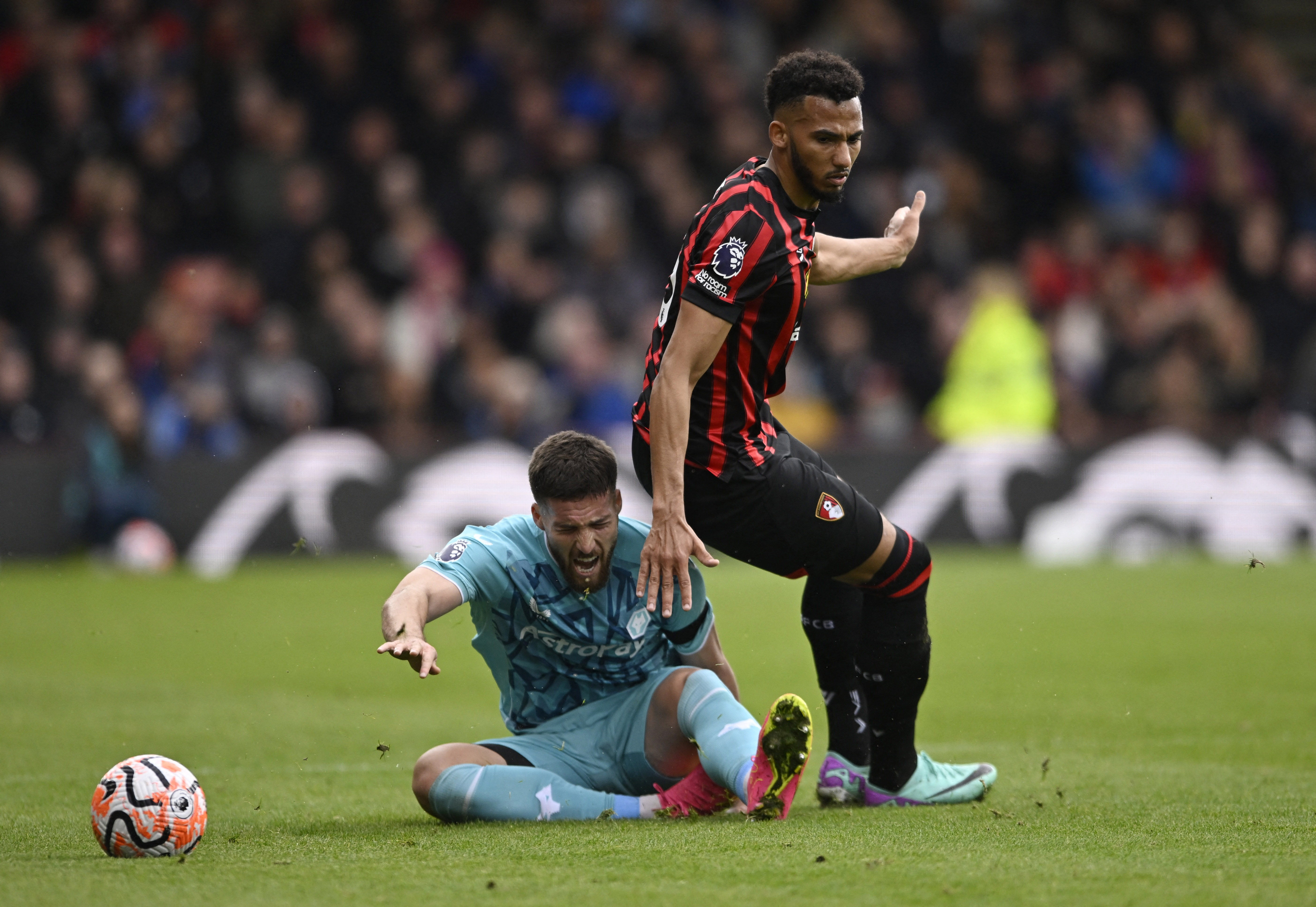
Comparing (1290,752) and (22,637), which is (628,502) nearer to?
(22,637)

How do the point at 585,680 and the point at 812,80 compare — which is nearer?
the point at 812,80

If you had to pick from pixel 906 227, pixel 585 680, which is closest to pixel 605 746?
pixel 585 680

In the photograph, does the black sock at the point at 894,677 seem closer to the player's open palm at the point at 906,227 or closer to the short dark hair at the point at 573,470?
the short dark hair at the point at 573,470

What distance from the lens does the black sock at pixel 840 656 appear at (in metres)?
5.24

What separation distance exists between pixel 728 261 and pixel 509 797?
1.62m

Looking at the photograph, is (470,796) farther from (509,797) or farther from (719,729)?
(719,729)

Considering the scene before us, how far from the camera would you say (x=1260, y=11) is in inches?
776

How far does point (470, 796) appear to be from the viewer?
4.74 meters

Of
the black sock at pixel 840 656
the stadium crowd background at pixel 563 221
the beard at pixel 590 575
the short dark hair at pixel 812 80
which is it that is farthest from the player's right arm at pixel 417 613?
the stadium crowd background at pixel 563 221

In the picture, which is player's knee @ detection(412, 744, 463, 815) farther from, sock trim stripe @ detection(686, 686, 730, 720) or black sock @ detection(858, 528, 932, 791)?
black sock @ detection(858, 528, 932, 791)

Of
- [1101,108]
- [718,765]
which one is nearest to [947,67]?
[1101,108]

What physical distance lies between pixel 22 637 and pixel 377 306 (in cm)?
534

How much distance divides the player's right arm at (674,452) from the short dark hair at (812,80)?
69 cm

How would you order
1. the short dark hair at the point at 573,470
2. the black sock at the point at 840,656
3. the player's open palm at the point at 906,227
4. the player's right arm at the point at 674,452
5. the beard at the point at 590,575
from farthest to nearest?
the player's open palm at the point at 906,227, the black sock at the point at 840,656, the beard at the point at 590,575, the short dark hair at the point at 573,470, the player's right arm at the point at 674,452
